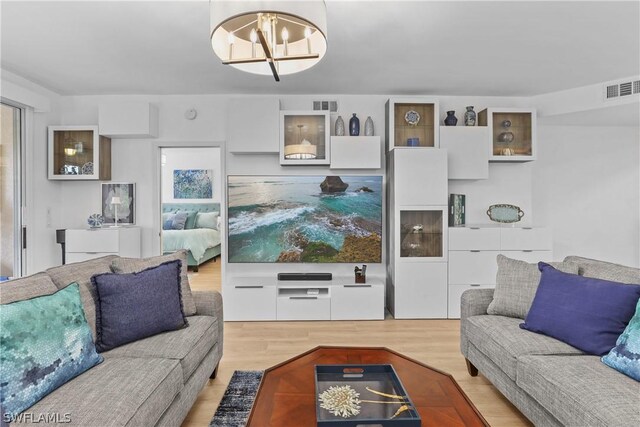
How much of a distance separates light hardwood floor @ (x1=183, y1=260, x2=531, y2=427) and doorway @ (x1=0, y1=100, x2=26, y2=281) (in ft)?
7.92

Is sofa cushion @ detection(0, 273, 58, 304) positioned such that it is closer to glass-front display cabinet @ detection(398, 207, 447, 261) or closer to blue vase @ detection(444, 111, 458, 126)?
glass-front display cabinet @ detection(398, 207, 447, 261)

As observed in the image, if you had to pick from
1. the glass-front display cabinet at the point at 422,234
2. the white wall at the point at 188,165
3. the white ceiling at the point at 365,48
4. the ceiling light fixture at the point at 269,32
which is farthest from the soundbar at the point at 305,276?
the white wall at the point at 188,165

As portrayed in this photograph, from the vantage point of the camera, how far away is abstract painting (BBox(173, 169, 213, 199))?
7770 millimetres

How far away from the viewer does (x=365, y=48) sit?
116 inches

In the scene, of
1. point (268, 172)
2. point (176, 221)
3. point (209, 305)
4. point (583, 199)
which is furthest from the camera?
point (176, 221)

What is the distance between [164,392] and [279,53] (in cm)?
182

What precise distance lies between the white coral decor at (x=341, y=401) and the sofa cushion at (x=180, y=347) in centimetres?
80

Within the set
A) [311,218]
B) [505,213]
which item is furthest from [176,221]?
[505,213]

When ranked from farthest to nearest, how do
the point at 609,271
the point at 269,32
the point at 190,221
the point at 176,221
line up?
the point at 190,221 → the point at 176,221 → the point at 609,271 → the point at 269,32

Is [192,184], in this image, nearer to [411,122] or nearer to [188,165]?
[188,165]

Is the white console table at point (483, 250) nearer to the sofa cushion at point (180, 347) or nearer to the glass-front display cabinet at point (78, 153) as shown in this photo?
the sofa cushion at point (180, 347)

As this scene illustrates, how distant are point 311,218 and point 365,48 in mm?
1922

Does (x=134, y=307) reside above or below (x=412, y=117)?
below

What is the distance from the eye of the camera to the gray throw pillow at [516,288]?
2.25 m
